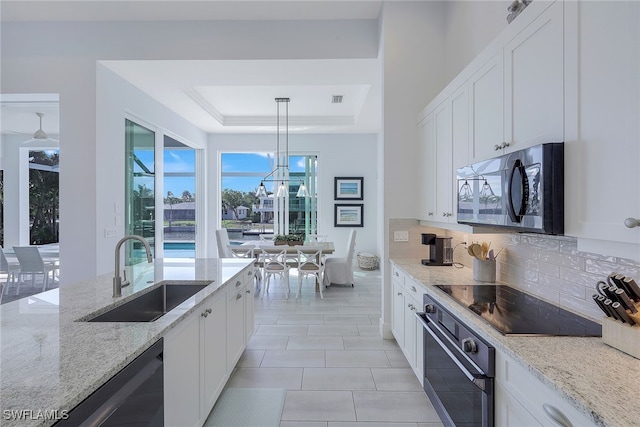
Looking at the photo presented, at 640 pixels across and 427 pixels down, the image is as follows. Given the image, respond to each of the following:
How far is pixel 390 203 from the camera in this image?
10.9ft

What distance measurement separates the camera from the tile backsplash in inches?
59.2

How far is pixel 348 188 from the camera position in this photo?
7.31m

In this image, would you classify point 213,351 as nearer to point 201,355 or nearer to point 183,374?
point 201,355

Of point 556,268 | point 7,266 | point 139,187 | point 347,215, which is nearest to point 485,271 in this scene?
point 556,268

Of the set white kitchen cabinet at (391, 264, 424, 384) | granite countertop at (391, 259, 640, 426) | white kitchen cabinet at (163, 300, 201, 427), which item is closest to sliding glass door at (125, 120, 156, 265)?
white kitchen cabinet at (163, 300, 201, 427)

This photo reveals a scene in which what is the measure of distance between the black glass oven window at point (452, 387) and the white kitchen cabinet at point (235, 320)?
140cm

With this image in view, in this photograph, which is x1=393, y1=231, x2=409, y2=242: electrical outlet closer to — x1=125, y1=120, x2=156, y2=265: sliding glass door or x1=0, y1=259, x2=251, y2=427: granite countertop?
x1=0, y1=259, x2=251, y2=427: granite countertop

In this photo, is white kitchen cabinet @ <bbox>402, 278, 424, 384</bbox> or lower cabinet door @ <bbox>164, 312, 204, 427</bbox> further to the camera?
white kitchen cabinet @ <bbox>402, 278, 424, 384</bbox>

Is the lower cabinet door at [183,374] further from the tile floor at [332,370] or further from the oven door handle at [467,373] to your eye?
the oven door handle at [467,373]

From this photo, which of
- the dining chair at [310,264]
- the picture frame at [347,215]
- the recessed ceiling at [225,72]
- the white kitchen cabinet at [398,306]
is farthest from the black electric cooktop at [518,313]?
the picture frame at [347,215]

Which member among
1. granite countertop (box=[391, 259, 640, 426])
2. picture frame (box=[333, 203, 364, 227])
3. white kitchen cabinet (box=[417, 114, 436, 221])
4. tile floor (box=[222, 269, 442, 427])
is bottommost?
tile floor (box=[222, 269, 442, 427])

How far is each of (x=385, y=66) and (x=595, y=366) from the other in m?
3.02

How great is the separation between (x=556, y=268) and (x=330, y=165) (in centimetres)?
582

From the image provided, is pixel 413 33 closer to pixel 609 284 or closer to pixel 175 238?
pixel 609 284
